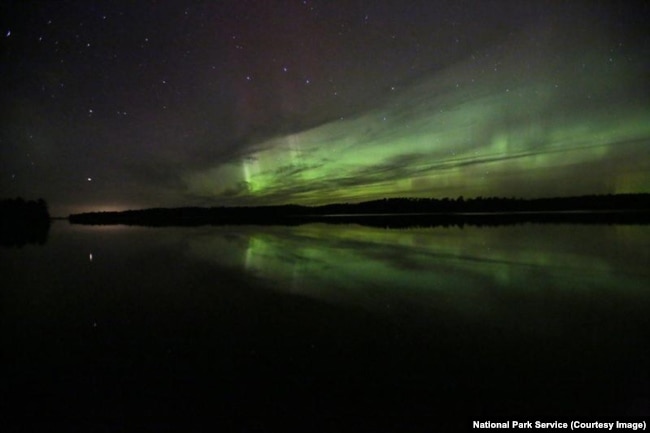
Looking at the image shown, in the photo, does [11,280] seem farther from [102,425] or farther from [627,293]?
[627,293]

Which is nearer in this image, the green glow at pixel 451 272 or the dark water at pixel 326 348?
the dark water at pixel 326 348

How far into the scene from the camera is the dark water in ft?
9.31

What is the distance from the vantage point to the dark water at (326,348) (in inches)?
112

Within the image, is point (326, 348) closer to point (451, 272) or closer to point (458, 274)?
point (458, 274)

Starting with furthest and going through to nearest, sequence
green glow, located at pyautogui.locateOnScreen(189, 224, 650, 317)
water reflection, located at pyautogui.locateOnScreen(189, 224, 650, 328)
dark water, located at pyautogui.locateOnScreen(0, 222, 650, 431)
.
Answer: green glow, located at pyautogui.locateOnScreen(189, 224, 650, 317) < water reflection, located at pyautogui.locateOnScreen(189, 224, 650, 328) < dark water, located at pyautogui.locateOnScreen(0, 222, 650, 431)

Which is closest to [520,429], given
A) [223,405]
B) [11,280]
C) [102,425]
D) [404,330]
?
[404,330]

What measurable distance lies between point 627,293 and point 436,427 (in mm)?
5358

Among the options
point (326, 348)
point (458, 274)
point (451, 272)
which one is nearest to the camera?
point (326, 348)

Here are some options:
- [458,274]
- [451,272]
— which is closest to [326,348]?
[458,274]

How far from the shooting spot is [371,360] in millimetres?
3668

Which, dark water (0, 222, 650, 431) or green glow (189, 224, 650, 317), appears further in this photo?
green glow (189, 224, 650, 317)

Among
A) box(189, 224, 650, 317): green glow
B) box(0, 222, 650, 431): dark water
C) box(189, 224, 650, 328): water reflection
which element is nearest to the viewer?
box(0, 222, 650, 431): dark water

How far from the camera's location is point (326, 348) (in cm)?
396

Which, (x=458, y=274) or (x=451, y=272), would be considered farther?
(x=451, y=272)
